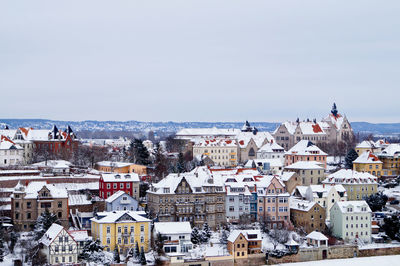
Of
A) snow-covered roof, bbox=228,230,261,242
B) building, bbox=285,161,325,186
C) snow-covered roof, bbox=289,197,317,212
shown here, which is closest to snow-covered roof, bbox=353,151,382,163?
building, bbox=285,161,325,186

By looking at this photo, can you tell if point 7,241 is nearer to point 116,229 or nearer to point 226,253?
point 116,229

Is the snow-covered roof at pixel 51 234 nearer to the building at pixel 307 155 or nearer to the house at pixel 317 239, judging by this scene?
the house at pixel 317 239

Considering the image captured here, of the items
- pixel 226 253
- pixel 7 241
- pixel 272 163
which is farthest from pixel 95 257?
pixel 272 163

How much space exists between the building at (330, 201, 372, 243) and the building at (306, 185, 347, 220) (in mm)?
3039

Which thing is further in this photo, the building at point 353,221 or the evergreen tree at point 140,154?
the evergreen tree at point 140,154

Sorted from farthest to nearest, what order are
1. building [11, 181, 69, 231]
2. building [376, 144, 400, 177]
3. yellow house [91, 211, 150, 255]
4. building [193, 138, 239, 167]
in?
building [193, 138, 239, 167] < building [376, 144, 400, 177] < building [11, 181, 69, 231] < yellow house [91, 211, 150, 255]

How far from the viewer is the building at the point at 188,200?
57750mm

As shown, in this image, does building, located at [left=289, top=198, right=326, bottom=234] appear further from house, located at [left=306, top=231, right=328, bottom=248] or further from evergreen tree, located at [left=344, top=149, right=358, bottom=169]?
evergreen tree, located at [left=344, top=149, right=358, bottom=169]

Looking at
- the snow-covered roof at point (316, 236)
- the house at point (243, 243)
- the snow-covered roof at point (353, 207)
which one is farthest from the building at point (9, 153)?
the snow-covered roof at point (353, 207)

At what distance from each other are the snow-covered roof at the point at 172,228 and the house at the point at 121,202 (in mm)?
4211

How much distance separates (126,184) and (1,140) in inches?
832

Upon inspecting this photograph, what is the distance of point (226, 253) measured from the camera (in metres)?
52.6

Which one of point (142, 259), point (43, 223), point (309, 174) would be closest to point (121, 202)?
point (43, 223)

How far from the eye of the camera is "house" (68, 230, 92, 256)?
162 feet
